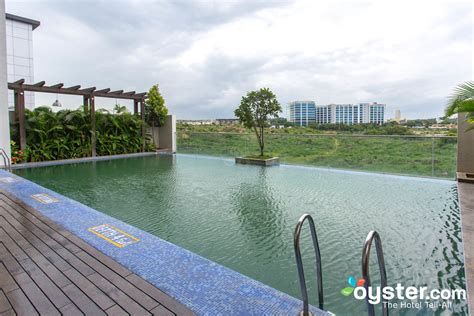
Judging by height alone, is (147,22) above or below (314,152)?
above

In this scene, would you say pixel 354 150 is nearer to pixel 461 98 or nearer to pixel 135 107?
pixel 461 98

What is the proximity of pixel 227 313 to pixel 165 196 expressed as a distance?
4.12 meters

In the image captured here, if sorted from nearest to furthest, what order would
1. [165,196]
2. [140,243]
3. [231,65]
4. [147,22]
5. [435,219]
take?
[140,243] → [435,219] → [165,196] → [147,22] → [231,65]

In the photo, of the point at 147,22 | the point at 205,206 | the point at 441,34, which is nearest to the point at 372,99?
the point at 441,34

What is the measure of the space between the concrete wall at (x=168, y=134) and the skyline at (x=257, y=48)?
0.63 m

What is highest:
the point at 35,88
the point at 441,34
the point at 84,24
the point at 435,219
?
the point at 84,24

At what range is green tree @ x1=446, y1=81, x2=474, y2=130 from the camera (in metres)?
3.86

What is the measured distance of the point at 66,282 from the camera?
2.12 m

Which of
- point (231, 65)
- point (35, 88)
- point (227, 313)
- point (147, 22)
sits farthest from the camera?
point (231, 65)

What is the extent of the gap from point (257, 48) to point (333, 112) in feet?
24.1

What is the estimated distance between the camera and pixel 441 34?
24.4 ft

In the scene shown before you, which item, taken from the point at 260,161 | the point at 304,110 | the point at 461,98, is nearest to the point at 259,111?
the point at 260,161

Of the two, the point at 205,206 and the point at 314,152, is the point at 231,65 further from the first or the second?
Result: the point at 205,206

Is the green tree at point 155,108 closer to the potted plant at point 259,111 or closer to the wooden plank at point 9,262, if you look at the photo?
the potted plant at point 259,111
